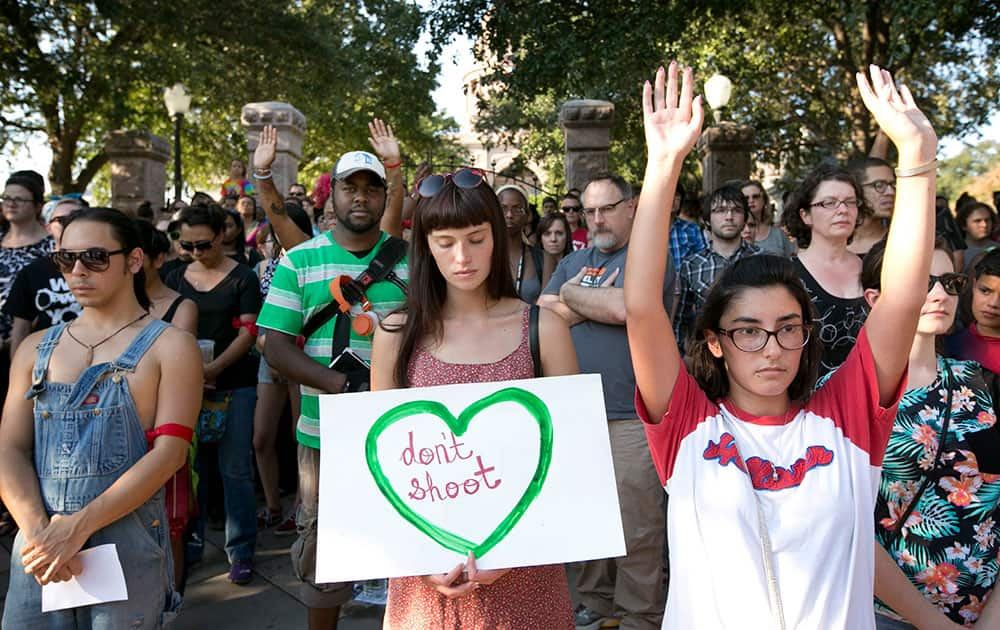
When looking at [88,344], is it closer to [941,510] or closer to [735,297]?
[735,297]

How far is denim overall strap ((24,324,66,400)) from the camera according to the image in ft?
8.10

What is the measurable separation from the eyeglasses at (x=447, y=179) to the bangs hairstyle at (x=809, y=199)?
6.77 feet

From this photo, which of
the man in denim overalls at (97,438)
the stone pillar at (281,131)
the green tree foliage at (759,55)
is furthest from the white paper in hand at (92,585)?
the green tree foliage at (759,55)

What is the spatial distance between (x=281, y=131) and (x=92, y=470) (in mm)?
7724

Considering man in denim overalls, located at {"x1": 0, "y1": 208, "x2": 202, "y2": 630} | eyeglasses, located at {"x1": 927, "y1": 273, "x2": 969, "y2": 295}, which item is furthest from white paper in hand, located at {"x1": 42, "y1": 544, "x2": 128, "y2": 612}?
eyeglasses, located at {"x1": 927, "y1": 273, "x2": 969, "y2": 295}

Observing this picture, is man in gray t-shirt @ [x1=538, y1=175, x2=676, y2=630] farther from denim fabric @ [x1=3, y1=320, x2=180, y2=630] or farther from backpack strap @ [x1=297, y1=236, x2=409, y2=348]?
denim fabric @ [x1=3, y1=320, x2=180, y2=630]

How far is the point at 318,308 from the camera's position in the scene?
3303 millimetres

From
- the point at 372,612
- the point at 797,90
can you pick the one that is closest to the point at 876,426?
the point at 372,612

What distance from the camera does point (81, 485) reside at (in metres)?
2.43

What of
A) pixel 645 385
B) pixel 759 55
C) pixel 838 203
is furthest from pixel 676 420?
pixel 759 55

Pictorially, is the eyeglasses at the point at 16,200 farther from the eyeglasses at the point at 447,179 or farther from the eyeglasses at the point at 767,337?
the eyeglasses at the point at 767,337

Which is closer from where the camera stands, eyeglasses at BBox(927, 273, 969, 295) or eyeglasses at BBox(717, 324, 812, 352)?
eyeglasses at BBox(717, 324, 812, 352)

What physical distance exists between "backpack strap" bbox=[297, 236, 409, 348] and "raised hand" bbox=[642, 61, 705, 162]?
166cm

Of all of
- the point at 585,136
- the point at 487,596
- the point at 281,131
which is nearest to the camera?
the point at 487,596
